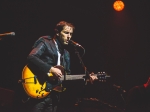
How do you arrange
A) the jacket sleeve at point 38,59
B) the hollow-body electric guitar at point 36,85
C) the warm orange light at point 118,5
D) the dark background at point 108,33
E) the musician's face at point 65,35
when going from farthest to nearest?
the warm orange light at point 118,5, the dark background at point 108,33, the musician's face at point 65,35, the hollow-body electric guitar at point 36,85, the jacket sleeve at point 38,59

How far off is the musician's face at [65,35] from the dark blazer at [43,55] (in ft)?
0.59

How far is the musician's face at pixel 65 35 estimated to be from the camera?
11.7 feet

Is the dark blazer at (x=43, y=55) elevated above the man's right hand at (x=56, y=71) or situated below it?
above

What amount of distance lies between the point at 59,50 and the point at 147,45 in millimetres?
4382

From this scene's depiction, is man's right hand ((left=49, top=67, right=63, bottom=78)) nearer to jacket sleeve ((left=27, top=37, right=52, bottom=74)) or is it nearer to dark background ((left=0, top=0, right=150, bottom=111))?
jacket sleeve ((left=27, top=37, right=52, bottom=74))

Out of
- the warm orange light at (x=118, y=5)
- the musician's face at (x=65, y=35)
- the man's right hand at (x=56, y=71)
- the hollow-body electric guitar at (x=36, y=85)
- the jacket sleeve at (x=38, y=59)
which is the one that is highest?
the warm orange light at (x=118, y=5)

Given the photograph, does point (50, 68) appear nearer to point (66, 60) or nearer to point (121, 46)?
point (66, 60)

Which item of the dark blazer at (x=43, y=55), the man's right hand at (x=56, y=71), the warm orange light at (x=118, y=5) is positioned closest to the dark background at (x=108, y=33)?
the warm orange light at (x=118, y=5)

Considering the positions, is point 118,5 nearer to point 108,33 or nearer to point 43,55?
point 108,33

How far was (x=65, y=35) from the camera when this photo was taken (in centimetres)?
359

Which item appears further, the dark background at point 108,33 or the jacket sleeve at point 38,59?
the dark background at point 108,33

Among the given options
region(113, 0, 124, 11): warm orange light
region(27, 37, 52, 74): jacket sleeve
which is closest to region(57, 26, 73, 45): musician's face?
region(27, 37, 52, 74): jacket sleeve

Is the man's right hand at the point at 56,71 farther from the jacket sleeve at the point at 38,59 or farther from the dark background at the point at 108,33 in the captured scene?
the dark background at the point at 108,33

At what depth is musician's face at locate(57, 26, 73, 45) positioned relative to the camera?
140 inches
